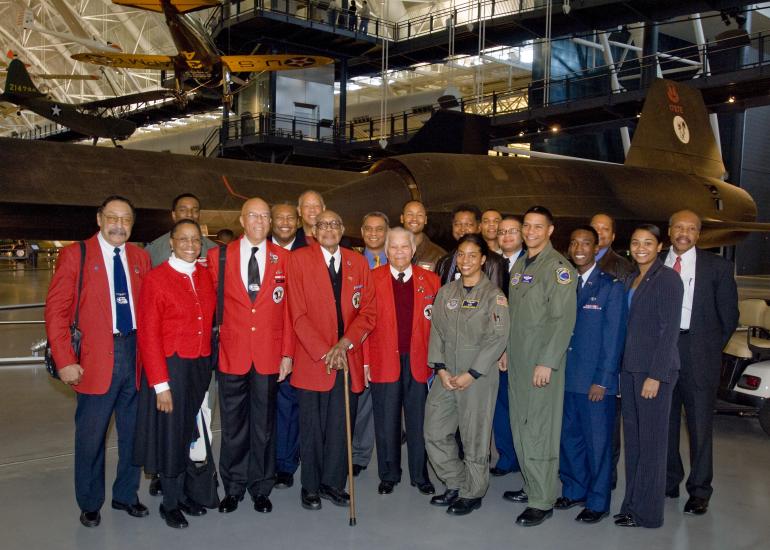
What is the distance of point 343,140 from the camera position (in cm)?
2298

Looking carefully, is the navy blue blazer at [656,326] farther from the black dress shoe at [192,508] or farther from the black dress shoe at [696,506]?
the black dress shoe at [192,508]

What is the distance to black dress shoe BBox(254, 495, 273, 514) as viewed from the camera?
3617 mm

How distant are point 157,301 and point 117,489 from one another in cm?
116

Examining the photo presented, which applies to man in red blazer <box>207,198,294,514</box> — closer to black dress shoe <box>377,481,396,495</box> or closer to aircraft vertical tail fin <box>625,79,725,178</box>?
black dress shoe <box>377,481,396,495</box>

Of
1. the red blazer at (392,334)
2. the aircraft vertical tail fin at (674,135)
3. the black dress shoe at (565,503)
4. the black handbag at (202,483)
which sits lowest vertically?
the black dress shoe at (565,503)

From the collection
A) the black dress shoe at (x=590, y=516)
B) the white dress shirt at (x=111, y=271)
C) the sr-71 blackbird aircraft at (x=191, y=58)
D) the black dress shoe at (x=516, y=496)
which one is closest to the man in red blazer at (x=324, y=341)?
the white dress shirt at (x=111, y=271)

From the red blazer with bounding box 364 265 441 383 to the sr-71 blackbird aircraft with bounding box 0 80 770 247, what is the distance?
325cm

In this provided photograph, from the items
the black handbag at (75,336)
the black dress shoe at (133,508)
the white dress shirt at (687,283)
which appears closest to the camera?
the black handbag at (75,336)

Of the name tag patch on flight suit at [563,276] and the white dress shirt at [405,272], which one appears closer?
the name tag patch on flight suit at [563,276]

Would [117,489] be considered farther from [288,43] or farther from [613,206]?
[288,43]

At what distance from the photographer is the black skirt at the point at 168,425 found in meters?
3.39

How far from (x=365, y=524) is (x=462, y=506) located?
577 millimetres

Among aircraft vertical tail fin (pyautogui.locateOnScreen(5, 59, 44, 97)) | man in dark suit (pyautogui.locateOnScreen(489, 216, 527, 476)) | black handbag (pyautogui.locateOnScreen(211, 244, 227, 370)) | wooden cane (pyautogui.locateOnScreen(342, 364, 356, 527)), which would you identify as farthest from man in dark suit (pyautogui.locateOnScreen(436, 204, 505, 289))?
aircraft vertical tail fin (pyautogui.locateOnScreen(5, 59, 44, 97))

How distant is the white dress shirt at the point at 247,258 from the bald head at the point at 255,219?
1.7 inches
